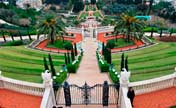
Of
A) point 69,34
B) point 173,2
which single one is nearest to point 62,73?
point 69,34

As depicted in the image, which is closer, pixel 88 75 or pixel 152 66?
pixel 88 75

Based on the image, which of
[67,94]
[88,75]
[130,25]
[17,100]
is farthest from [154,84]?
[130,25]

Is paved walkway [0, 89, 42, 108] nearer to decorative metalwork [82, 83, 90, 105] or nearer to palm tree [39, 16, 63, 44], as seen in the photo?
decorative metalwork [82, 83, 90, 105]

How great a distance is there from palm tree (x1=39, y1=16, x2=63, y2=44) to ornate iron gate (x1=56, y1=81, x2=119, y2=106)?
90.1ft

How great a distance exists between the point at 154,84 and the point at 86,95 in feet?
18.0

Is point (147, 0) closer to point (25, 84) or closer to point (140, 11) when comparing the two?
point (140, 11)

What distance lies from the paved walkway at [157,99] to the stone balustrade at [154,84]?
323 mm

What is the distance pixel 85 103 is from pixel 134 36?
32.1 metres

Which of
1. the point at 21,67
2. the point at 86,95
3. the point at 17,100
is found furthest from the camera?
the point at 21,67

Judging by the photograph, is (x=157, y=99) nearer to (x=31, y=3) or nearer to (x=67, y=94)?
(x=67, y=94)

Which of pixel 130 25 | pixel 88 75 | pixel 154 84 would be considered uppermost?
pixel 130 25

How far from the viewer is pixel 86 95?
63.5 feet

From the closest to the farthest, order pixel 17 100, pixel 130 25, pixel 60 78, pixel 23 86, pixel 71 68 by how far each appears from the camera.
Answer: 1. pixel 17 100
2. pixel 23 86
3. pixel 60 78
4. pixel 71 68
5. pixel 130 25

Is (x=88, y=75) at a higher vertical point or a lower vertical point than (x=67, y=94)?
lower
